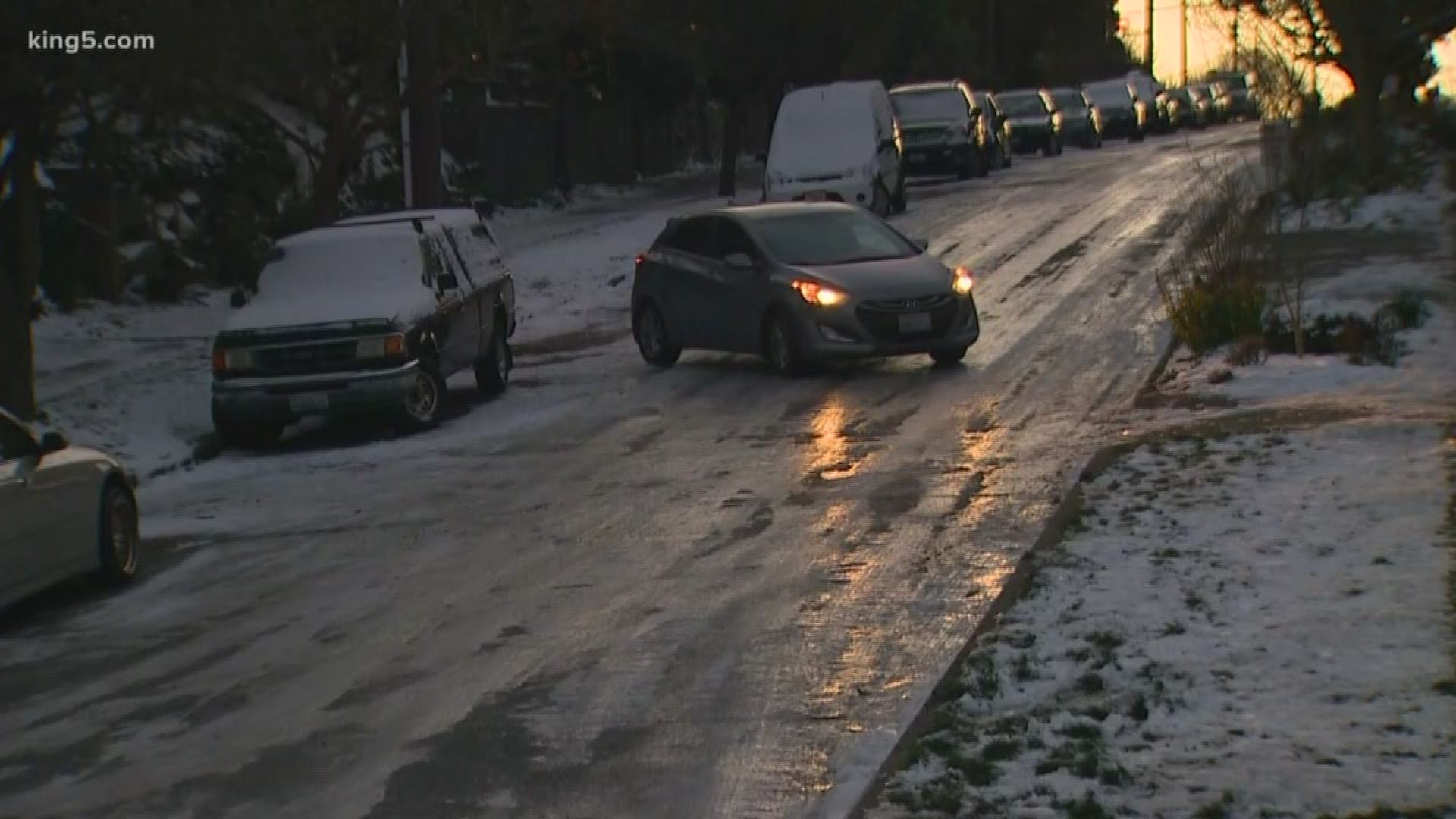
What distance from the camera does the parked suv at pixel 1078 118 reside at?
55125 millimetres

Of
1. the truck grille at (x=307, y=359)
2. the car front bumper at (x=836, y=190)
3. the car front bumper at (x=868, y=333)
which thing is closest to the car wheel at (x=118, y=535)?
the truck grille at (x=307, y=359)

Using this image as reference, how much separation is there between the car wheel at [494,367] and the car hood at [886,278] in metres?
3.01

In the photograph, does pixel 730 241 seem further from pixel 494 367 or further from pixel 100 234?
pixel 100 234

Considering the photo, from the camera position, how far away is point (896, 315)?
61.9 ft

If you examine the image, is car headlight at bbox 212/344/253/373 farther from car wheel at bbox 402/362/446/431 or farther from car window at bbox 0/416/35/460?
car window at bbox 0/416/35/460

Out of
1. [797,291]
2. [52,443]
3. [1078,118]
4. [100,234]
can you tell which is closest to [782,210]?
[797,291]

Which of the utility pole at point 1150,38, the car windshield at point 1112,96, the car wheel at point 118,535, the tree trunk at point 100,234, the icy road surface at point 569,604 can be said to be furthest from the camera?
the utility pole at point 1150,38

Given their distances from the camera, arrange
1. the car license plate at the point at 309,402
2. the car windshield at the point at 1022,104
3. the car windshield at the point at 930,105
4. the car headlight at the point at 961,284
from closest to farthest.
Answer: the car license plate at the point at 309,402
the car headlight at the point at 961,284
the car windshield at the point at 930,105
the car windshield at the point at 1022,104

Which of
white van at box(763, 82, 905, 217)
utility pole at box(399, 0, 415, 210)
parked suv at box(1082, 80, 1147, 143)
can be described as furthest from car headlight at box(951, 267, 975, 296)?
parked suv at box(1082, 80, 1147, 143)

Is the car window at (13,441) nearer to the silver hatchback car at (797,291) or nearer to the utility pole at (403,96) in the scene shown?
the silver hatchback car at (797,291)

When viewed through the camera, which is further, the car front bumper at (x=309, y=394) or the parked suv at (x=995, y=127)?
the parked suv at (x=995, y=127)

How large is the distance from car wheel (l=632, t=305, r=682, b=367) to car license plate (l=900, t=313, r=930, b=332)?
118 inches

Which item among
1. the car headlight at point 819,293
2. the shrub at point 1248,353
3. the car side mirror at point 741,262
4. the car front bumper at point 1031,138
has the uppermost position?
the car front bumper at point 1031,138

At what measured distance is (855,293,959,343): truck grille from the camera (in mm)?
18859
